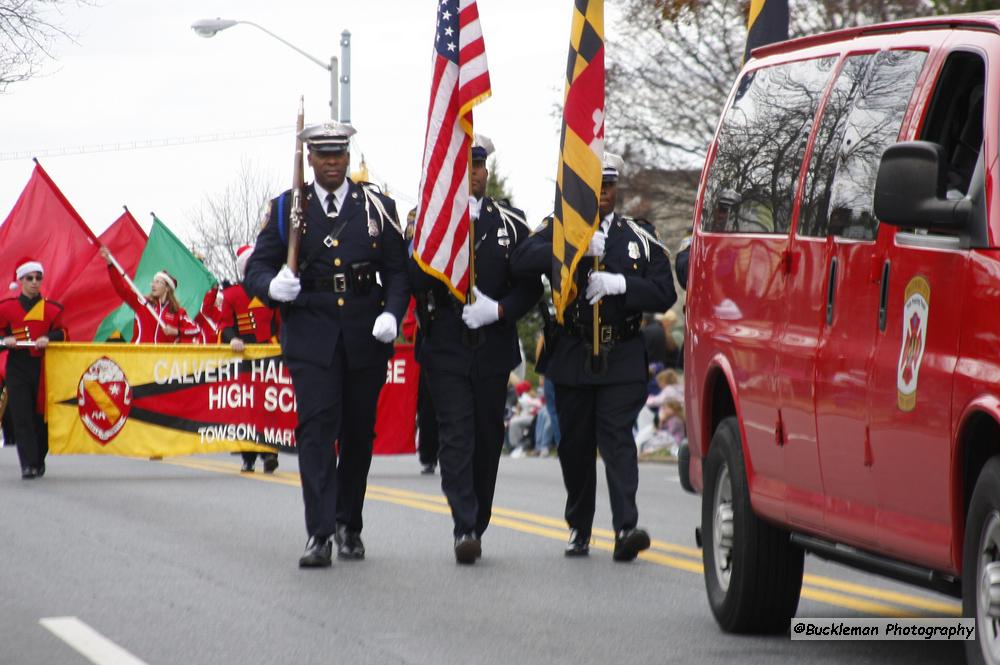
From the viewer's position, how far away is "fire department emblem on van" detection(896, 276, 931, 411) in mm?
5816

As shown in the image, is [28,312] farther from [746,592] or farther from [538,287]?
[746,592]

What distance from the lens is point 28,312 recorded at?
17.4m

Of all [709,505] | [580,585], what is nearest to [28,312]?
[580,585]

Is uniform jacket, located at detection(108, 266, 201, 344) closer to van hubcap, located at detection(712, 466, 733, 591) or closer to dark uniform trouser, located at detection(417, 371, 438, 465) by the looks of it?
dark uniform trouser, located at detection(417, 371, 438, 465)

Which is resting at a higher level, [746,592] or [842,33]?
[842,33]

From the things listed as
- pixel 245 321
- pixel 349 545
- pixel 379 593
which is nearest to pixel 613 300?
pixel 349 545

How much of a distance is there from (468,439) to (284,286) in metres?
1.25

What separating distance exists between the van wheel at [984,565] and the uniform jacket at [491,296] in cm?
Answer: 501

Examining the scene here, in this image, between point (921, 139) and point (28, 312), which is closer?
point (921, 139)

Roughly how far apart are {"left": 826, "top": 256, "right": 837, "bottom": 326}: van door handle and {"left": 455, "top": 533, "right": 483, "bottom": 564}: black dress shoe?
3721 millimetres

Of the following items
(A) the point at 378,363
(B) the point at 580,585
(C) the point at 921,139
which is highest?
(C) the point at 921,139

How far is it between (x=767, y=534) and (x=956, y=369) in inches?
82.6

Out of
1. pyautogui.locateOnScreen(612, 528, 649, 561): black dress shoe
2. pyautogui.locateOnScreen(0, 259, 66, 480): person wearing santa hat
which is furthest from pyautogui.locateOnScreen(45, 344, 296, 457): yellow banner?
pyautogui.locateOnScreen(612, 528, 649, 561): black dress shoe

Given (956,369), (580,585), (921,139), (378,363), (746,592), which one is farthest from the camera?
(378,363)
